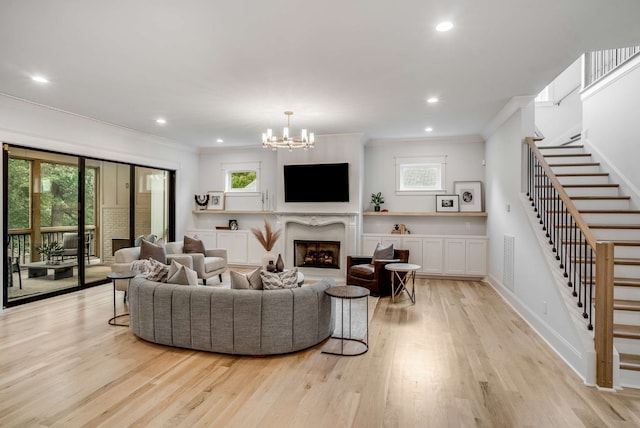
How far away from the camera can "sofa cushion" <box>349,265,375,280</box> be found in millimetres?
5715

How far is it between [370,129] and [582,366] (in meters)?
4.75

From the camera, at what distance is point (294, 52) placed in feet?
10.8

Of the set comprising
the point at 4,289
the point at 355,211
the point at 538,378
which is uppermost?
the point at 355,211

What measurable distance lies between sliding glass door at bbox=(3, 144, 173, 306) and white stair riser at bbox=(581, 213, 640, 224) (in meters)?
7.35

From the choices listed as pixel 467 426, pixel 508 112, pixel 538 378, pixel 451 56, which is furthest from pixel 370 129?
pixel 467 426

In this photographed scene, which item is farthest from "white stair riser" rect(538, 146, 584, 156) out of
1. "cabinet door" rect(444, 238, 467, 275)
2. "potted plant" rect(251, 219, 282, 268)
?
"potted plant" rect(251, 219, 282, 268)

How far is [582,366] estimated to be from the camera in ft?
9.61

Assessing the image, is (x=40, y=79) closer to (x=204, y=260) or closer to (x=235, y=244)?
(x=204, y=260)

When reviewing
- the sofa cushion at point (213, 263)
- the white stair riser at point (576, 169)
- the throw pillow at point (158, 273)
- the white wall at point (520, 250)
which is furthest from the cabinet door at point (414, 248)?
the throw pillow at point (158, 273)

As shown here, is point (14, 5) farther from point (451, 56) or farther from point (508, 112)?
point (508, 112)

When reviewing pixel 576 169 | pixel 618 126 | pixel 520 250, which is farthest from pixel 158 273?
pixel 618 126

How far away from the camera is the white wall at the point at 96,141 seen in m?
4.80

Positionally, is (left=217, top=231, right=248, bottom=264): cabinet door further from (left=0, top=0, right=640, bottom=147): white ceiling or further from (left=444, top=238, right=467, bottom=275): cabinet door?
(left=444, top=238, right=467, bottom=275): cabinet door

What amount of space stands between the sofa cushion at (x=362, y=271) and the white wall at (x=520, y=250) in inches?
80.5
